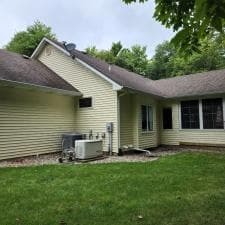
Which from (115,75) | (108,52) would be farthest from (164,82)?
(108,52)

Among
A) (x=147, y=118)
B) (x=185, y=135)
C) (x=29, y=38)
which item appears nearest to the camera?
(x=147, y=118)

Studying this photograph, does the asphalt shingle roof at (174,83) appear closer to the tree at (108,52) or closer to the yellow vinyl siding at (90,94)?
the yellow vinyl siding at (90,94)

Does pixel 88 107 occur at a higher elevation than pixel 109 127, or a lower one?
higher

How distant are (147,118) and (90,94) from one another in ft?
10.1

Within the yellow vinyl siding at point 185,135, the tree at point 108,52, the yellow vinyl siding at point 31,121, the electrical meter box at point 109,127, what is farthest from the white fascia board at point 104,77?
the tree at point 108,52

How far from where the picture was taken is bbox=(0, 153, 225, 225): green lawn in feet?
11.8

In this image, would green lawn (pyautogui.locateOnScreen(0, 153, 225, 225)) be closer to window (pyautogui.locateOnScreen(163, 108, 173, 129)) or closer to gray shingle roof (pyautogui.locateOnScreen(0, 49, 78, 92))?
gray shingle roof (pyautogui.locateOnScreen(0, 49, 78, 92))

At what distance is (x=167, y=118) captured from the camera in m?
14.1

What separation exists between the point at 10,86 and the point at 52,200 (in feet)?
19.2

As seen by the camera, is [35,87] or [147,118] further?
[147,118]

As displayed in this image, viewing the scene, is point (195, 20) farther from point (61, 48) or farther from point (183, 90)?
point (183, 90)

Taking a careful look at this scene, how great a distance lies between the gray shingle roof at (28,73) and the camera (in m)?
9.70

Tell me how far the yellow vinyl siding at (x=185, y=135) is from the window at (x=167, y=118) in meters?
0.23

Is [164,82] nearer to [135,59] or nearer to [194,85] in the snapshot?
[194,85]
